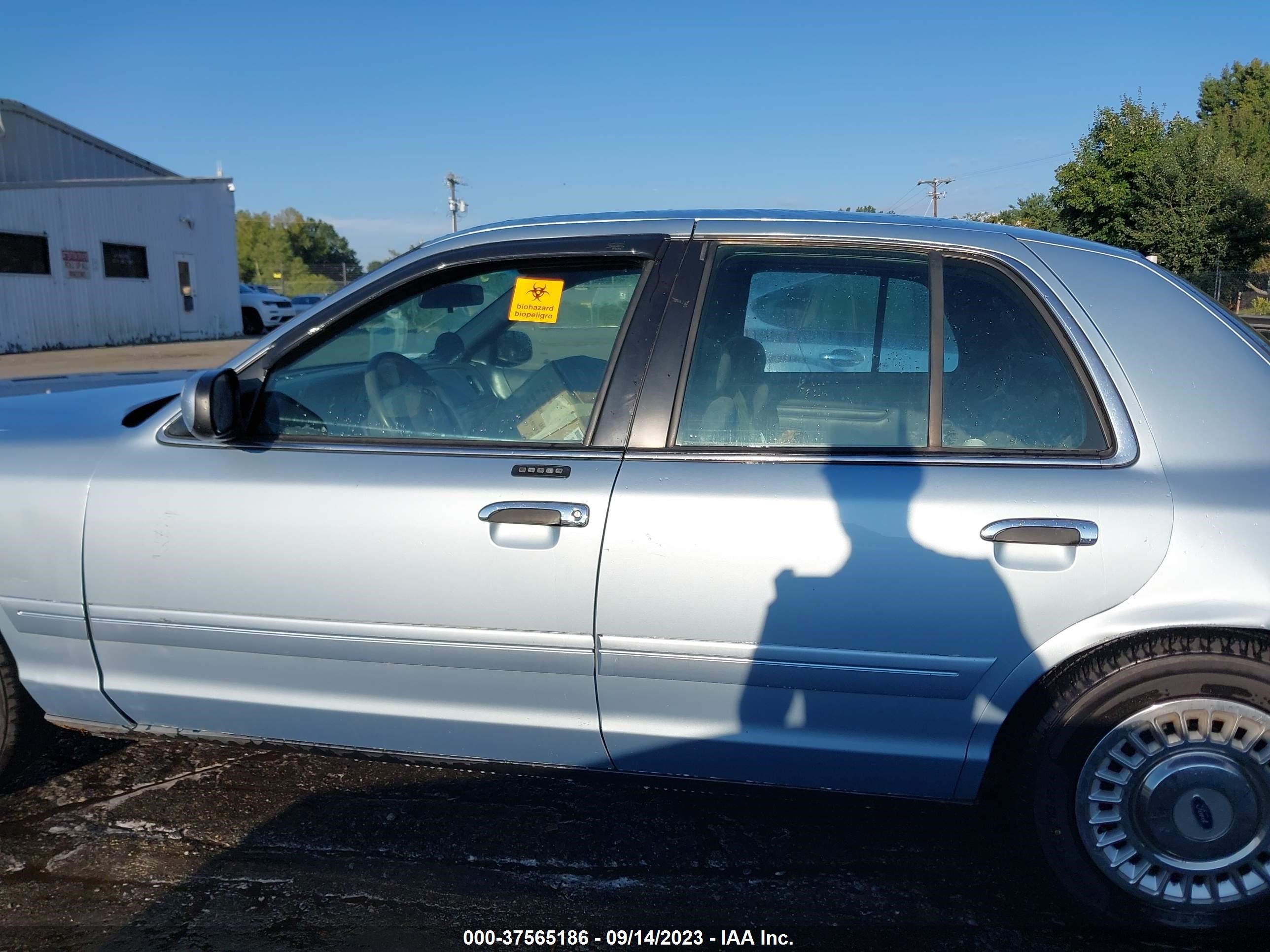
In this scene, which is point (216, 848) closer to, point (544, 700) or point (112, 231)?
point (544, 700)

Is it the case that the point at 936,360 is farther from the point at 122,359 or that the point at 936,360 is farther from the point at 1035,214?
the point at 1035,214

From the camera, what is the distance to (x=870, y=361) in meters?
2.74

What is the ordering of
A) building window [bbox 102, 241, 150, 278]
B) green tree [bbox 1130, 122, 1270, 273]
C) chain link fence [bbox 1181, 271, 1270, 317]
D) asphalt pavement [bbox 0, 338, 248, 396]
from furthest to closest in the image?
green tree [bbox 1130, 122, 1270, 273] → chain link fence [bbox 1181, 271, 1270, 317] → building window [bbox 102, 241, 150, 278] → asphalt pavement [bbox 0, 338, 248, 396]

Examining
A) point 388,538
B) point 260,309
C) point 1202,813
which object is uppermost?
point 260,309

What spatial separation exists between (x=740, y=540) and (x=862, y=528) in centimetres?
29

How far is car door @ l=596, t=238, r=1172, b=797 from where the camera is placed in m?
2.32

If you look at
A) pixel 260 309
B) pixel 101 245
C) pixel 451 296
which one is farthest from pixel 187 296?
pixel 451 296

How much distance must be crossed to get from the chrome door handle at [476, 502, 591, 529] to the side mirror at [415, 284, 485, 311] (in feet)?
2.27

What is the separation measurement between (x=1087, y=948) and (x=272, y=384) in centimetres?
258

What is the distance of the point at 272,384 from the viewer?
9.23 feet

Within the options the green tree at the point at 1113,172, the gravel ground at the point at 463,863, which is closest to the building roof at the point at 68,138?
the gravel ground at the point at 463,863

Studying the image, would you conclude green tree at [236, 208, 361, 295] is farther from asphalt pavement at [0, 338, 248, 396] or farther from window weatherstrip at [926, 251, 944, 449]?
window weatherstrip at [926, 251, 944, 449]

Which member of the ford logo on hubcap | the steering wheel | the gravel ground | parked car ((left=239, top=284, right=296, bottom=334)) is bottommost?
the gravel ground

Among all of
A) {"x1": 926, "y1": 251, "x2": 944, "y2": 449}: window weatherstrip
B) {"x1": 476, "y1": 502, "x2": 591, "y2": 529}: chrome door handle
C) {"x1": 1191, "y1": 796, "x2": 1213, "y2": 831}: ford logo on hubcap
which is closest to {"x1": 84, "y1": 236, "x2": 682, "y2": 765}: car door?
{"x1": 476, "y1": 502, "x2": 591, "y2": 529}: chrome door handle
